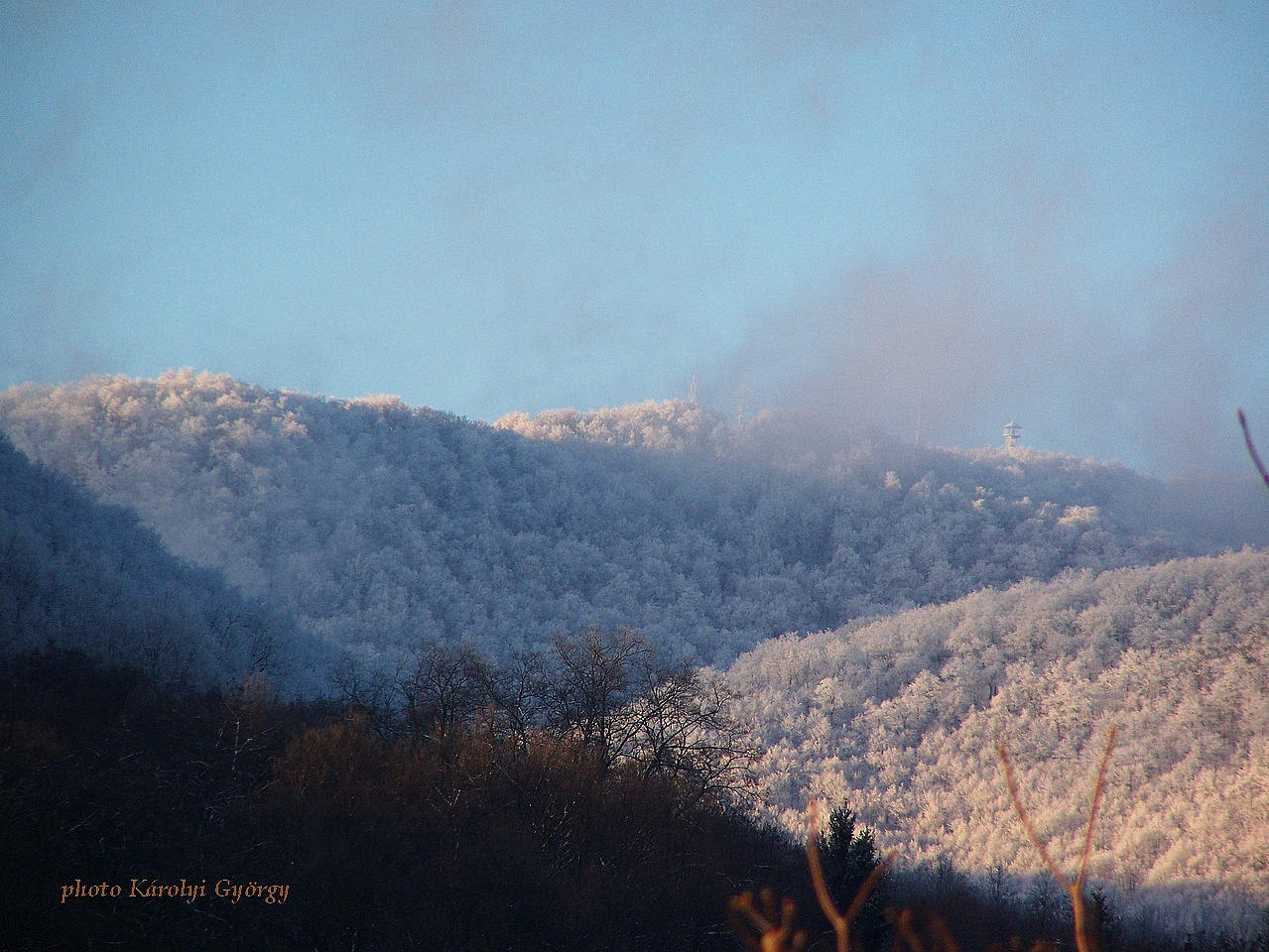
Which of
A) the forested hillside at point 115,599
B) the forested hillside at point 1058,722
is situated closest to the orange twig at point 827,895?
the forested hillside at point 1058,722

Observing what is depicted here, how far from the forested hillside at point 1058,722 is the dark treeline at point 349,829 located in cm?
925

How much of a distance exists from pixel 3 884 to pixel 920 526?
80578mm

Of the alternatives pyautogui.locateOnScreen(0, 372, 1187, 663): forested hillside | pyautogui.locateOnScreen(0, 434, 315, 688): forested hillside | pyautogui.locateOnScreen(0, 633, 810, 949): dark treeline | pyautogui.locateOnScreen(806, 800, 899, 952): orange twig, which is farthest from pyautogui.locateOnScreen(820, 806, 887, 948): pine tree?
pyautogui.locateOnScreen(0, 372, 1187, 663): forested hillside

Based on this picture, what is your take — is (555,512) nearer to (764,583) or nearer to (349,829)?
(764,583)

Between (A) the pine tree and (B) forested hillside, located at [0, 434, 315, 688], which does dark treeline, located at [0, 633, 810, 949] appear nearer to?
(A) the pine tree

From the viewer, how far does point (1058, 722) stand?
36219mm

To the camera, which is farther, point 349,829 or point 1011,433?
point 1011,433

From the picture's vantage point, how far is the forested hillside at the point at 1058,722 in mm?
28031

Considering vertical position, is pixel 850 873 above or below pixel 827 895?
below

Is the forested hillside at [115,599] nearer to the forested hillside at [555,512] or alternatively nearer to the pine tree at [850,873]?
the forested hillside at [555,512]

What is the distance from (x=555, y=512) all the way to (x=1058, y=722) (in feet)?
179

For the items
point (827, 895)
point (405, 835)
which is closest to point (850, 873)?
point (405, 835)

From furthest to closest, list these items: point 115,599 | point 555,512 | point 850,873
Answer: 1. point 555,512
2. point 115,599
3. point 850,873

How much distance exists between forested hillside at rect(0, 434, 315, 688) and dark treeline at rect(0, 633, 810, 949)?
12.4 feet
